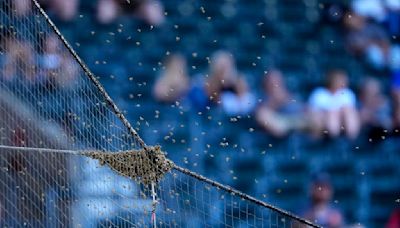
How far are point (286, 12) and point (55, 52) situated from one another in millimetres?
1246

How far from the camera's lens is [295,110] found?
10.5 ft

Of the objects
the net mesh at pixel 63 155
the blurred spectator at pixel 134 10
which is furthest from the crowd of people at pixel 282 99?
the net mesh at pixel 63 155

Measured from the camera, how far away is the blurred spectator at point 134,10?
3.13m

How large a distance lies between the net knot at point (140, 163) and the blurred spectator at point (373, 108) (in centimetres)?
140

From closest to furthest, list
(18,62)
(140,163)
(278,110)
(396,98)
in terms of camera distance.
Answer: (140,163), (18,62), (278,110), (396,98)

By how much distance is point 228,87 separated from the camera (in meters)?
3.12

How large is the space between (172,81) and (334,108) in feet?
1.99

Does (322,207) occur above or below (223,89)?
below

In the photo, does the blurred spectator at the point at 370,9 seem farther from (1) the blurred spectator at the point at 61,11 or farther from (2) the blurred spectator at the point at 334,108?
(1) the blurred spectator at the point at 61,11

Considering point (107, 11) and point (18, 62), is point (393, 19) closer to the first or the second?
point (107, 11)

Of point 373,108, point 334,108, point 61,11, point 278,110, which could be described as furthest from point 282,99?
point 61,11

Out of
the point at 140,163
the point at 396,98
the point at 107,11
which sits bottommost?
the point at 140,163

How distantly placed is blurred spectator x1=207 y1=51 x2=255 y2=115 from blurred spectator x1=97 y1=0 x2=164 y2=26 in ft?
0.87

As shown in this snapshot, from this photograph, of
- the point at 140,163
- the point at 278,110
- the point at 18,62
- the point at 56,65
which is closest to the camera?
the point at 140,163
